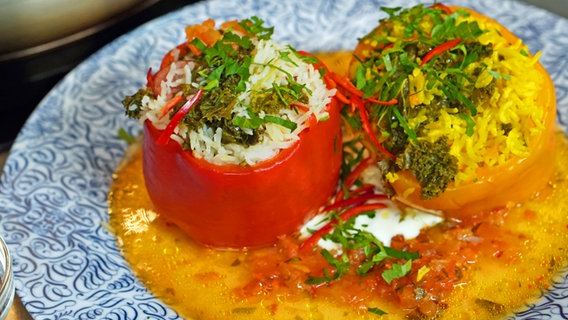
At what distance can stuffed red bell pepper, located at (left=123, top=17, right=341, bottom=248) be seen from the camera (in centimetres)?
248

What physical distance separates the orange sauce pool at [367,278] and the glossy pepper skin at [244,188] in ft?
0.30

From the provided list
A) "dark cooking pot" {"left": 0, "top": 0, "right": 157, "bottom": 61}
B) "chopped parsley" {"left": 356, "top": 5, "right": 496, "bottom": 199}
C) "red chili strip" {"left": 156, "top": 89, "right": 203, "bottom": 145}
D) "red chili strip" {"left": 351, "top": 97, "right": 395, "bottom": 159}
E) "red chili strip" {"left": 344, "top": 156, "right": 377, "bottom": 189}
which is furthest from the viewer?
"red chili strip" {"left": 344, "top": 156, "right": 377, "bottom": 189}

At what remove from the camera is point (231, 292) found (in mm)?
2625

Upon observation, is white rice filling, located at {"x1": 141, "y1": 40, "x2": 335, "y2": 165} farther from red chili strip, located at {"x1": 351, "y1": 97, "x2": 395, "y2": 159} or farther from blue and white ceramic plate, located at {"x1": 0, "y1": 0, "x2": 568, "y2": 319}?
blue and white ceramic plate, located at {"x1": 0, "y1": 0, "x2": 568, "y2": 319}

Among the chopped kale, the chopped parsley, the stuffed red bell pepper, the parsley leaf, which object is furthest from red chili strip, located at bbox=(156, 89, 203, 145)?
the parsley leaf

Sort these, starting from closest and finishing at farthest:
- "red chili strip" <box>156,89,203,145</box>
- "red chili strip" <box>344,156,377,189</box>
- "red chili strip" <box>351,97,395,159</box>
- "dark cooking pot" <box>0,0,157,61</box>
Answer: "red chili strip" <box>156,89,203,145</box> → "red chili strip" <box>351,97,395,159</box> → "dark cooking pot" <box>0,0,157,61</box> → "red chili strip" <box>344,156,377,189</box>

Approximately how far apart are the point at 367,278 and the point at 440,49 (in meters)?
0.84

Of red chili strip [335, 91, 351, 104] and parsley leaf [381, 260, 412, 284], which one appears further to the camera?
red chili strip [335, 91, 351, 104]

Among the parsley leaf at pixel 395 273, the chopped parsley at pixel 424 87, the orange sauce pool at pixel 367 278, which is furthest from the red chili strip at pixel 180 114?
the parsley leaf at pixel 395 273

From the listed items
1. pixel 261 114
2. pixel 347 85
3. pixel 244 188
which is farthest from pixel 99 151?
pixel 347 85

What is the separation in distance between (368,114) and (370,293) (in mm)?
641

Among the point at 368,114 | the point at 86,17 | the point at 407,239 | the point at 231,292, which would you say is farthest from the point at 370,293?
the point at 86,17

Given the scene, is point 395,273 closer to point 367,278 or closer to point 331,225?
point 367,278

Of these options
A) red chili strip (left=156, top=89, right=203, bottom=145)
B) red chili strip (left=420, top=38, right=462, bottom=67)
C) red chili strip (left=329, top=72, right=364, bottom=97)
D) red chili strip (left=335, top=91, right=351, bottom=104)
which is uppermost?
red chili strip (left=420, top=38, right=462, bottom=67)
